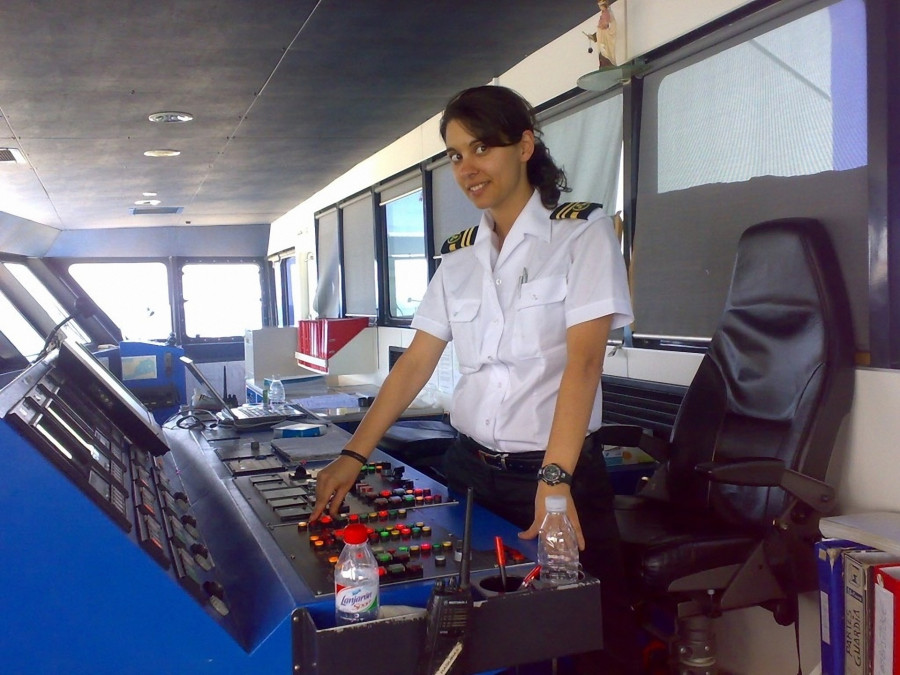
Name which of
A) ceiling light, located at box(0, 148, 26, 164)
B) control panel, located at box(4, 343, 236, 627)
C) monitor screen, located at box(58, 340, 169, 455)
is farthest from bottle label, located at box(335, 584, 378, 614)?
ceiling light, located at box(0, 148, 26, 164)

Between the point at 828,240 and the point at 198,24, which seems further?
the point at 198,24

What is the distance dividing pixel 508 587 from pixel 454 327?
0.73 m

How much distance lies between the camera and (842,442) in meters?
1.92

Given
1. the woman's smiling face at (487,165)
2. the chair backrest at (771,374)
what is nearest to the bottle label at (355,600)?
the woman's smiling face at (487,165)

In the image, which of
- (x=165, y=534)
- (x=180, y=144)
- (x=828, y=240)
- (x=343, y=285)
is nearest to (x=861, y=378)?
(x=828, y=240)

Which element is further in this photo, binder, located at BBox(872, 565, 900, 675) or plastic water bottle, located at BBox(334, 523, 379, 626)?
binder, located at BBox(872, 565, 900, 675)

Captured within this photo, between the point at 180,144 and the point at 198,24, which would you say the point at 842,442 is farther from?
the point at 180,144

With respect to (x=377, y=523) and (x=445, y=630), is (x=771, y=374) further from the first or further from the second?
(x=445, y=630)

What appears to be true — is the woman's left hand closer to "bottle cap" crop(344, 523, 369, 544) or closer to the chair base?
"bottle cap" crop(344, 523, 369, 544)

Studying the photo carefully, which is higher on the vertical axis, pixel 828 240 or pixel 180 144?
A: pixel 180 144

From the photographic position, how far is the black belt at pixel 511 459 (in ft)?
5.01

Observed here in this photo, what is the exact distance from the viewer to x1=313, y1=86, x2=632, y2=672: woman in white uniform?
A: 1.43m

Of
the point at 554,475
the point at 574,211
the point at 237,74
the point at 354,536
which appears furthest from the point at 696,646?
the point at 237,74

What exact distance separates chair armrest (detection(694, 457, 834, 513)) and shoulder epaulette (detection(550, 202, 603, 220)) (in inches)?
24.8
